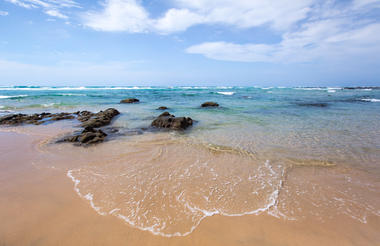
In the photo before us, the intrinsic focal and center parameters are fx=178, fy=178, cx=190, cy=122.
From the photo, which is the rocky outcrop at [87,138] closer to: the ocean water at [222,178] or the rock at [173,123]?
the ocean water at [222,178]

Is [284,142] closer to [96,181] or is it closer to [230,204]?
[230,204]

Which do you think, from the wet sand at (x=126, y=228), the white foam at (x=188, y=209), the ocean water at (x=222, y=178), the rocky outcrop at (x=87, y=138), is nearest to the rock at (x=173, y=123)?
the ocean water at (x=222, y=178)

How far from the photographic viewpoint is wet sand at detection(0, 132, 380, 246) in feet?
7.52

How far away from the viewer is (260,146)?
5656mm

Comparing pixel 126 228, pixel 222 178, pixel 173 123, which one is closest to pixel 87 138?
pixel 173 123

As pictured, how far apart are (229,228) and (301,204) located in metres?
1.39

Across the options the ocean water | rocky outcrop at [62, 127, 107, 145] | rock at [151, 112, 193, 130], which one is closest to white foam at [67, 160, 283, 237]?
the ocean water

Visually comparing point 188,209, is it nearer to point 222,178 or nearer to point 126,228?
point 126,228

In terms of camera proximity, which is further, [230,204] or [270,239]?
[230,204]

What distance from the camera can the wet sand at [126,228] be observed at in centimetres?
229

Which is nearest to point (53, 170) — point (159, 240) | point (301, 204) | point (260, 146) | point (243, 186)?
point (159, 240)

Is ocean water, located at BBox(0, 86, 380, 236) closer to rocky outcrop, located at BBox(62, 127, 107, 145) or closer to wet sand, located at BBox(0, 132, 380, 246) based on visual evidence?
wet sand, located at BBox(0, 132, 380, 246)

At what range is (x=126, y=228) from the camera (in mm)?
2488

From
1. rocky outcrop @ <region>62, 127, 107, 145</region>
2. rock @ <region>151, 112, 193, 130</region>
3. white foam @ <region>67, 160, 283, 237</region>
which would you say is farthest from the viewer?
rock @ <region>151, 112, 193, 130</region>
